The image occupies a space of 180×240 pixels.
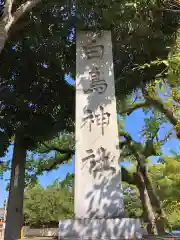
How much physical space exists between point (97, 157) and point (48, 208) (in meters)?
23.4

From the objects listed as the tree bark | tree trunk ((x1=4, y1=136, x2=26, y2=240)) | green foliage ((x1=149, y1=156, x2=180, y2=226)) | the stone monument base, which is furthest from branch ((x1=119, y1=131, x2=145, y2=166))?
the tree bark

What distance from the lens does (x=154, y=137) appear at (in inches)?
424

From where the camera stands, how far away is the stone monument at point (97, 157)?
3.87 metres

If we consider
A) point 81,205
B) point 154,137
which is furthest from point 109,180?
point 154,137

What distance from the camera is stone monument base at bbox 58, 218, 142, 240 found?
3775mm

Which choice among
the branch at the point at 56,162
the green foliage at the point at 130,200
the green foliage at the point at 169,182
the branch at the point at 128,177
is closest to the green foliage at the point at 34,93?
the branch at the point at 128,177

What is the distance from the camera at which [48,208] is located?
26.2 m

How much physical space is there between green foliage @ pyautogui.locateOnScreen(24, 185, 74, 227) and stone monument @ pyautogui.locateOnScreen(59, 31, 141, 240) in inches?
875

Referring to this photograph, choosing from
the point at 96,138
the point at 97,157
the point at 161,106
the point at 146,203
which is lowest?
the point at 146,203

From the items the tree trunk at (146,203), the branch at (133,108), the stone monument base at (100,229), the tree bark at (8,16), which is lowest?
the stone monument base at (100,229)

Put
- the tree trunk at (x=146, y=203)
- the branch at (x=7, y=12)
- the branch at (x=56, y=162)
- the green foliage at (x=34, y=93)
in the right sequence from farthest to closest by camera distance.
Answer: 1. the branch at (x=56, y=162)
2. the tree trunk at (x=146, y=203)
3. the green foliage at (x=34, y=93)
4. the branch at (x=7, y=12)

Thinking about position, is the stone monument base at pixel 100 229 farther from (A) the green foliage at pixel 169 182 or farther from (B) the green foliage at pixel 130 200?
(B) the green foliage at pixel 130 200

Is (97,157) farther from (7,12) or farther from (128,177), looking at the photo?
(128,177)

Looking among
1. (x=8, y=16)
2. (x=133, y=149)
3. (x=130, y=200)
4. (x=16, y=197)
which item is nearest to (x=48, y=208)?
(x=130, y=200)
